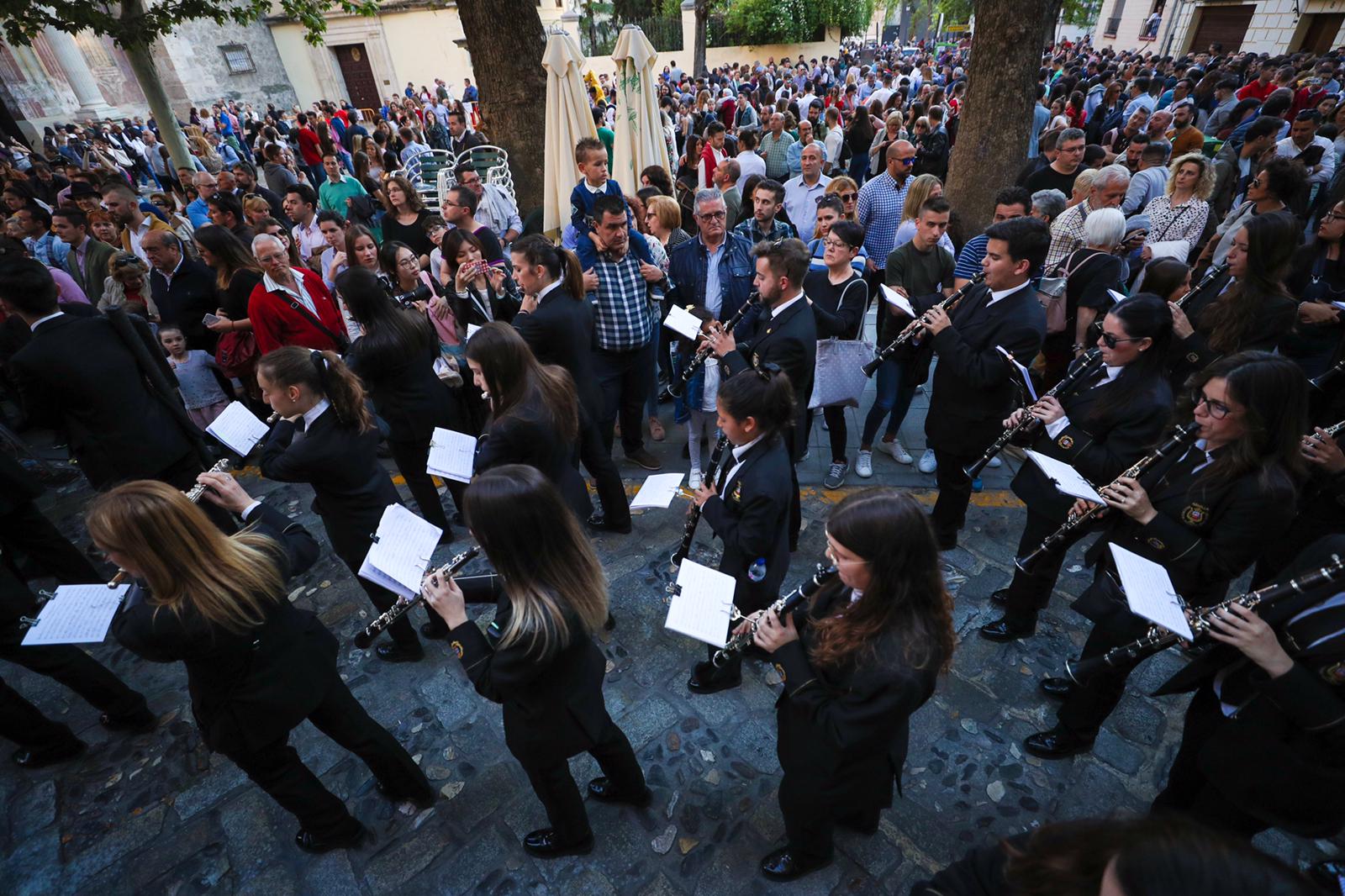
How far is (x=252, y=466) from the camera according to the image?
6344mm

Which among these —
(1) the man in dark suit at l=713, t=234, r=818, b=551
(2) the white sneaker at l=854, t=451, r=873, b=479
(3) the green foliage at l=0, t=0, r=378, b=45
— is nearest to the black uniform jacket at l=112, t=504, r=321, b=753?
(1) the man in dark suit at l=713, t=234, r=818, b=551

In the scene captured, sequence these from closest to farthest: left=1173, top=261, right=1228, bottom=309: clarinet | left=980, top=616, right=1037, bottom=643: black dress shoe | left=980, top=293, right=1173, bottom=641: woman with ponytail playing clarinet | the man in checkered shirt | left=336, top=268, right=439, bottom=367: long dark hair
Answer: left=980, top=293, right=1173, bottom=641: woman with ponytail playing clarinet
left=980, top=616, right=1037, bottom=643: black dress shoe
left=336, top=268, right=439, bottom=367: long dark hair
left=1173, top=261, right=1228, bottom=309: clarinet
the man in checkered shirt

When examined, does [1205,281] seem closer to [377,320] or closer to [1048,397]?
[1048,397]

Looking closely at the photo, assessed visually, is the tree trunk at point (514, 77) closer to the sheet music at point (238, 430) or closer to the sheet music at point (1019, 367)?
the sheet music at point (238, 430)

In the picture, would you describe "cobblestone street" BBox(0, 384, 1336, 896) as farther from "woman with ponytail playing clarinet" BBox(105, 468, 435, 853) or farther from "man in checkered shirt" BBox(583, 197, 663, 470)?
"man in checkered shirt" BBox(583, 197, 663, 470)

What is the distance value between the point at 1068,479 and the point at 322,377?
3808 millimetres

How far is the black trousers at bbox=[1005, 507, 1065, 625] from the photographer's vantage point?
346 centimetres

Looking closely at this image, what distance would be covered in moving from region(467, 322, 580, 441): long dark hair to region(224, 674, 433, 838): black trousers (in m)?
1.61


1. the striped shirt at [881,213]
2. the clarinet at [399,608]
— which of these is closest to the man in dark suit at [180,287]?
the clarinet at [399,608]

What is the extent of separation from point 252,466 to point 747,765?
5.82 meters

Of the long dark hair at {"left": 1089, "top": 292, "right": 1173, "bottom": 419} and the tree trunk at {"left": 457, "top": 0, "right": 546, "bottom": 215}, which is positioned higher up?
the tree trunk at {"left": 457, "top": 0, "right": 546, "bottom": 215}

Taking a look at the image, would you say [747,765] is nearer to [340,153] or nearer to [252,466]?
[252,466]

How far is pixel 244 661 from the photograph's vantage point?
238cm

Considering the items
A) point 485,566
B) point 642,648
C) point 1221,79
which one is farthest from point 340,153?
point 1221,79
